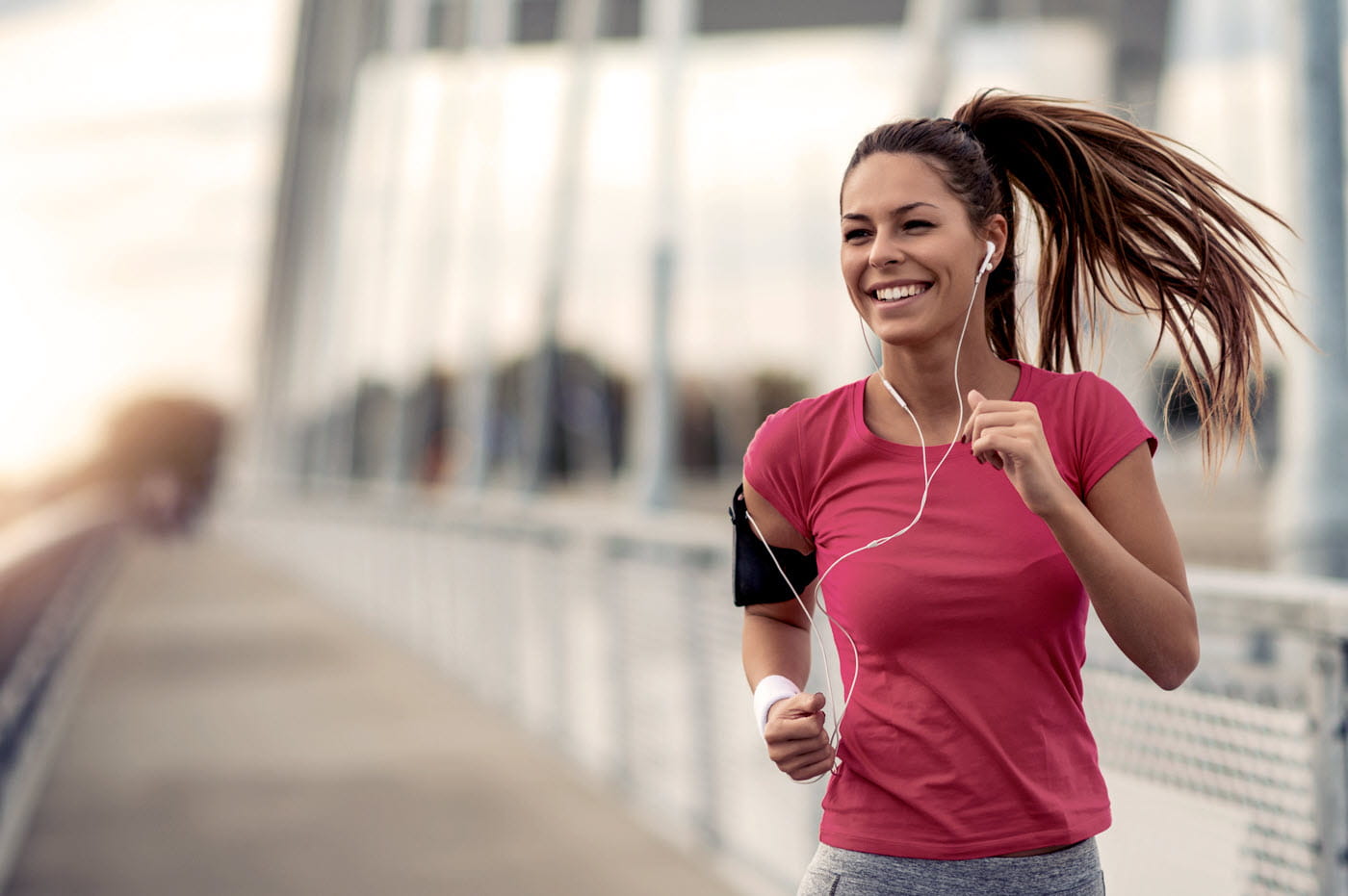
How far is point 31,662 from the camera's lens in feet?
26.3

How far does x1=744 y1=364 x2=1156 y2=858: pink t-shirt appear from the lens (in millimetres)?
1728

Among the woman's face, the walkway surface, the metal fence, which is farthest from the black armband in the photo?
the walkway surface

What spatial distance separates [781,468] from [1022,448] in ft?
1.17

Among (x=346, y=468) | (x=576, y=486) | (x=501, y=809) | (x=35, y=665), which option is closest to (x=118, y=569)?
(x=346, y=468)

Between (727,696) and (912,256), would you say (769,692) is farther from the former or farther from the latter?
(727,696)

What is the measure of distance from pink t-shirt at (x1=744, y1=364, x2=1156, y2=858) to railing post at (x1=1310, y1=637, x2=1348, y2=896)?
3.38 feet

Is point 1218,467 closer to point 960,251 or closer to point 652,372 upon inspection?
point 960,251

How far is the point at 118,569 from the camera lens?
27.8m

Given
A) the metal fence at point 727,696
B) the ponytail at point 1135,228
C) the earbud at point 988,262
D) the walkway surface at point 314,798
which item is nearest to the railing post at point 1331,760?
the metal fence at point 727,696

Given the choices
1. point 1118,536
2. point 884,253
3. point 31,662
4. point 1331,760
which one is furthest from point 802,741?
point 31,662

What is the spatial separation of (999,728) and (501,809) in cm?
547

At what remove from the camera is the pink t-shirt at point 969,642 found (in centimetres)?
173

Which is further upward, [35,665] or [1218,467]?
[1218,467]

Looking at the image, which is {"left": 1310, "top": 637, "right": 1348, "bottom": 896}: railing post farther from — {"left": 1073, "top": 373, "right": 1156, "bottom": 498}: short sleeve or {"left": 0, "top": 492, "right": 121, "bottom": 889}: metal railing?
{"left": 0, "top": 492, "right": 121, "bottom": 889}: metal railing
